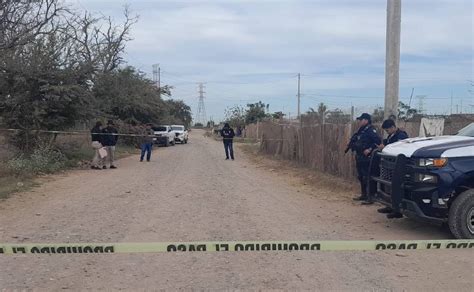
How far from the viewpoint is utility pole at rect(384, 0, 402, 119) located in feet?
39.2

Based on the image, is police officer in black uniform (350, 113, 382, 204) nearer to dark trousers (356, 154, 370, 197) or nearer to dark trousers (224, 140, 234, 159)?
dark trousers (356, 154, 370, 197)

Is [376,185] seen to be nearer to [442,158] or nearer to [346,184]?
[442,158]

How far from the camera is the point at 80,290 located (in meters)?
5.10

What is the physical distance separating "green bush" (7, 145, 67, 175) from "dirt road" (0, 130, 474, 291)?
183 cm

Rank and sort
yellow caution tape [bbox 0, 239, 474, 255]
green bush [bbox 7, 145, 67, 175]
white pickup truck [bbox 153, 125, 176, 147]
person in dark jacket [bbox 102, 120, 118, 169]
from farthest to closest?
white pickup truck [bbox 153, 125, 176, 147] → person in dark jacket [bbox 102, 120, 118, 169] → green bush [bbox 7, 145, 67, 175] → yellow caution tape [bbox 0, 239, 474, 255]

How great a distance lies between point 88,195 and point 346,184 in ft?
20.5

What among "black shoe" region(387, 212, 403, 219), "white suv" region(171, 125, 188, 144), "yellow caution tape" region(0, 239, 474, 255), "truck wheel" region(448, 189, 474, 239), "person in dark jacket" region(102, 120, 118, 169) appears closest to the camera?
"yellow caution tape" region(0, 239, 474, 255)

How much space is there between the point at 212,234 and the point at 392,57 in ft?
22.3

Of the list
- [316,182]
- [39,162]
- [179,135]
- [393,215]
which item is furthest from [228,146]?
[179,135]

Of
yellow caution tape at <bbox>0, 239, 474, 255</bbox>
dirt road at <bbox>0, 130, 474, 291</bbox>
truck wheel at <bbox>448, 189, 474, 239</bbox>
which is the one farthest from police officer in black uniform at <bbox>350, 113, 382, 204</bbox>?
yellow caution tape at <bbox>0, 239, 474, 255</bbox>

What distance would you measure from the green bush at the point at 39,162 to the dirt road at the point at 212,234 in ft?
5.99

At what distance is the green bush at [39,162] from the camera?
49.3ft

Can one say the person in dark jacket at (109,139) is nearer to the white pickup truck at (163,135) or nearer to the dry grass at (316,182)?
the dry grass at (316,182)

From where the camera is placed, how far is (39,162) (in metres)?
16.5
